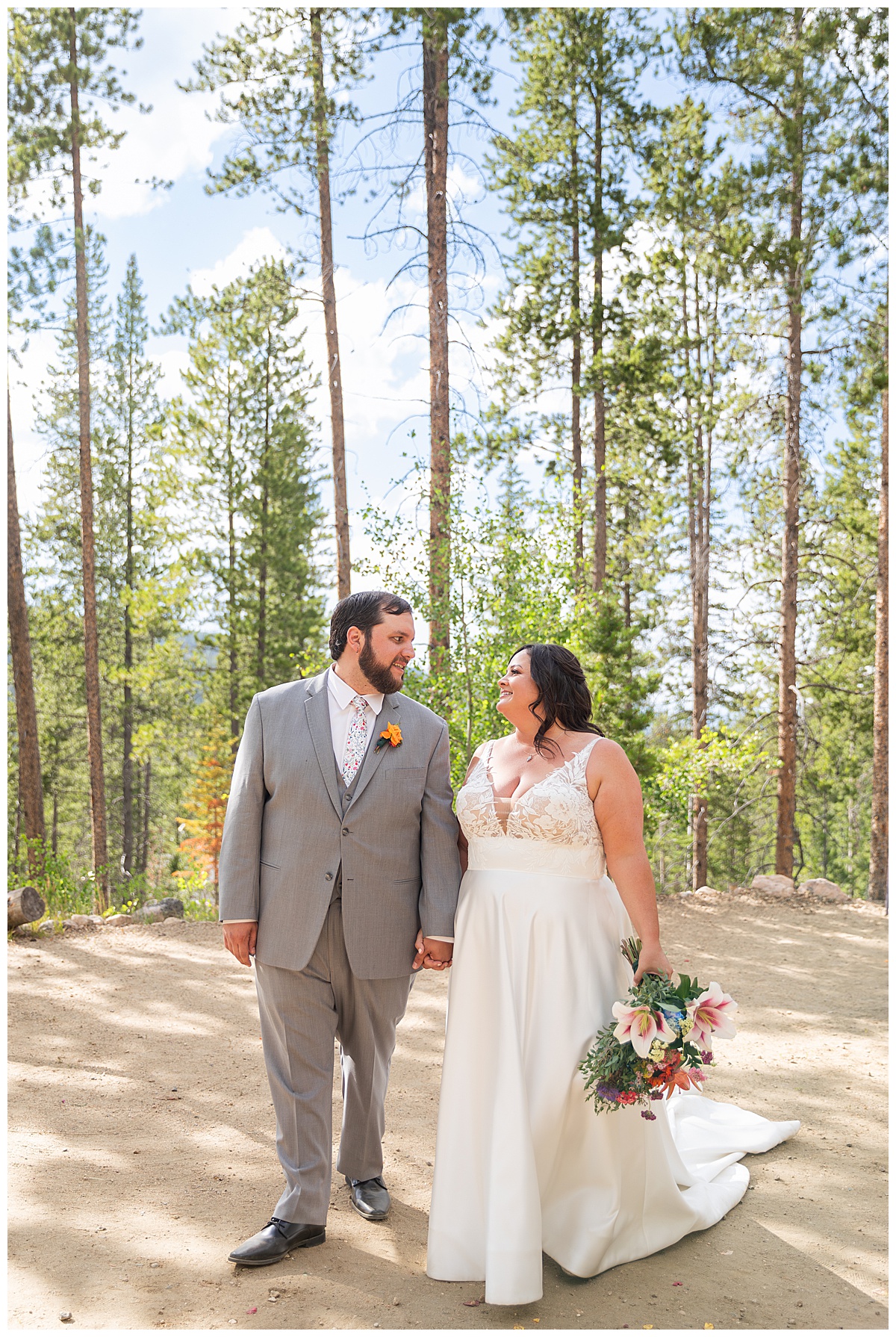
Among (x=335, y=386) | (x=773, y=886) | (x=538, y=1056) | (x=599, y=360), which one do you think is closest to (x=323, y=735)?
(x=538, y=1056)

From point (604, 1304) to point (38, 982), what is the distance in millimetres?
5300

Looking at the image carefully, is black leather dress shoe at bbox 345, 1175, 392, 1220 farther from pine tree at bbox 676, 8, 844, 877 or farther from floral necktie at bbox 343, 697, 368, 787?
pine tree at bbox 676, 8, 844, 877

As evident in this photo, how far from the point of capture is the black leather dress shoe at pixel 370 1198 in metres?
3.47

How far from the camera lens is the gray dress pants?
317 centimetres

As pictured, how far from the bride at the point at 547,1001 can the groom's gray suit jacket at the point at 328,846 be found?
0.55ft

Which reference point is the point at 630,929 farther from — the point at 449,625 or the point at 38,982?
the point at 449,625

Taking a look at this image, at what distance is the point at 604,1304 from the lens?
290 cm

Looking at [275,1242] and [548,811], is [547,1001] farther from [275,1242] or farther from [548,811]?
[275,1242]

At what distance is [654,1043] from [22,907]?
269 inches

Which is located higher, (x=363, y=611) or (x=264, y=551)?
(x=264, y=551)

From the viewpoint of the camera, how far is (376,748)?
334cm

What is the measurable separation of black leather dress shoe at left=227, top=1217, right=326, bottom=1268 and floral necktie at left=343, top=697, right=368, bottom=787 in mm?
1414

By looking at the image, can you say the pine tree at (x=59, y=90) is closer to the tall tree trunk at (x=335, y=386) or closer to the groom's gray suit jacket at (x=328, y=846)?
the tall tree trunk at (x=335, y=386)

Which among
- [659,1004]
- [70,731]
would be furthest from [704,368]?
[70,731]
